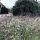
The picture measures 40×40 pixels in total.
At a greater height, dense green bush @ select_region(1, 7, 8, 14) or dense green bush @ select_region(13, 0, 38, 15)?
dense green bush @ select_region(13, 0, 38, 15)

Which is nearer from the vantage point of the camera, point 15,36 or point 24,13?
point 15,36

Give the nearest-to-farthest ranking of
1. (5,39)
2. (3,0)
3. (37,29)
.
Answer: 1. (5,39)
2. (37,29)
3. (3,0)

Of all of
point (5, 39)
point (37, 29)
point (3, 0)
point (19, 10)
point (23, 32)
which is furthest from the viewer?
point (3, 0)

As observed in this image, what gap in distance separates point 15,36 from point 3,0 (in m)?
→ 13.3

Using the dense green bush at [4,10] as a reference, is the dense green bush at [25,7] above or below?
above

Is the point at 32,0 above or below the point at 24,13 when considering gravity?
above

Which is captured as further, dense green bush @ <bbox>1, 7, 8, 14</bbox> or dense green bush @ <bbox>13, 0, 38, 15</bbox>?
dense green bush @ <bbox>1, 7, 8, 14</bbox>

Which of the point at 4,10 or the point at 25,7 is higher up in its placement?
the point at 25,7

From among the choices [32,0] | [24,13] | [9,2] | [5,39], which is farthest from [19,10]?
[5,39]

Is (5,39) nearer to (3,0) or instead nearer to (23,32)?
(23,32)

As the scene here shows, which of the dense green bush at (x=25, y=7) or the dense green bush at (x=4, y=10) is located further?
the dense green bush at (x=4, y=10)

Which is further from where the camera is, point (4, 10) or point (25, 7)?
point (4, 10)

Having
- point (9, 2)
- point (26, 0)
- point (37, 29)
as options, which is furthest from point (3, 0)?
point (37, 29)

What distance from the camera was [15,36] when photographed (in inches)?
206
